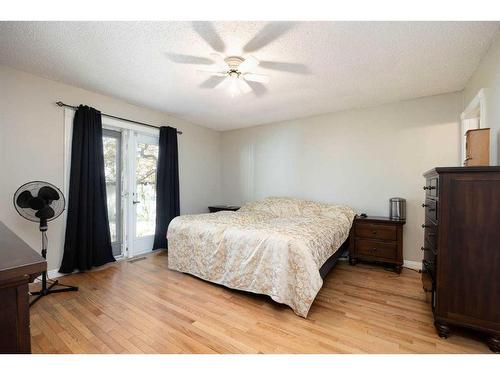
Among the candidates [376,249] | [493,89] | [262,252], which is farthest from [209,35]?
[376,249]

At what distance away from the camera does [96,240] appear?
10.1 feet

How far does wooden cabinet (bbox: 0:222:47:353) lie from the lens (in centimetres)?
69

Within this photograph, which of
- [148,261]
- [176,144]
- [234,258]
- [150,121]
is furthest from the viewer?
[176,144]

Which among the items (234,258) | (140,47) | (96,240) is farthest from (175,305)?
(140,47)

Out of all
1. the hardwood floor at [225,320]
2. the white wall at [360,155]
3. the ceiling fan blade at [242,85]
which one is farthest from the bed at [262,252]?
the ceiling fan blade at [242,85]

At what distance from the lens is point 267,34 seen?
185 cm

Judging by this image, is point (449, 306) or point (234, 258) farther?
point (234, 258)

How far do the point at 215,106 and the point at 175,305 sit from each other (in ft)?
9.01

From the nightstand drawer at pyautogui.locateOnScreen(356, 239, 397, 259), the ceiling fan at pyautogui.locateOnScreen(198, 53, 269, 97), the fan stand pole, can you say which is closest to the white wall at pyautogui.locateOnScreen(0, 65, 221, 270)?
the fan stand pole

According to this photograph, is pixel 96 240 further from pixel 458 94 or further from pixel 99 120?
pixel 458 94

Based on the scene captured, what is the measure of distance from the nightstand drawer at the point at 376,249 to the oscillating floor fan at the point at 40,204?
11.3 feet

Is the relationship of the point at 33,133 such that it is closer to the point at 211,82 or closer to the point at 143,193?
the point at 143,193

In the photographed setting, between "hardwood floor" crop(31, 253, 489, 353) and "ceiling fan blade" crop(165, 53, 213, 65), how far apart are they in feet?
7.61
